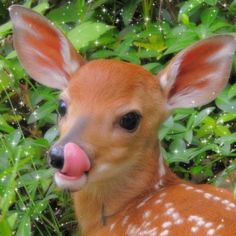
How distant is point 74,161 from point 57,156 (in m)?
0.06

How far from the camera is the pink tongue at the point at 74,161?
3876mm

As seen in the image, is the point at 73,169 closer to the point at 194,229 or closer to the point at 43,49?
the point at 194,229

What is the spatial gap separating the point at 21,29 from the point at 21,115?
0.82 meters

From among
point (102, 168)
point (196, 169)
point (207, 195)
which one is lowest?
point (196, 169)

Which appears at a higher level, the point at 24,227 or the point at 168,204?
the point at 168,204

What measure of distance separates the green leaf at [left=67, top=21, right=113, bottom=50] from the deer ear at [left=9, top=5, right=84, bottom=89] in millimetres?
304

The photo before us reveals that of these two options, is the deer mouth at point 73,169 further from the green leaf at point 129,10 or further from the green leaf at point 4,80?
the green leaf at point 129,10

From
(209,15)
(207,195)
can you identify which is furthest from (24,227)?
(209,15)

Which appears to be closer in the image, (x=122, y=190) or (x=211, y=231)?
(x=211, y=231)

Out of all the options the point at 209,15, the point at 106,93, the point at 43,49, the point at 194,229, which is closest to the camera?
the point at 194,229

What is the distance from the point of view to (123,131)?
420 centimetres

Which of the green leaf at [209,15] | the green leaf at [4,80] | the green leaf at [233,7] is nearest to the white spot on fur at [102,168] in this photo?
the green leaf at [4,80]

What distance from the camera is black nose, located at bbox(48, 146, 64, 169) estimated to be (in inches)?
152

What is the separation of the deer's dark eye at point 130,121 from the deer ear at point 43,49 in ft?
1.21
